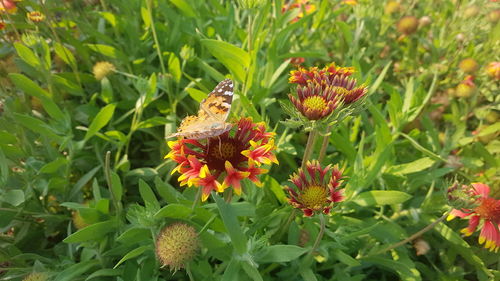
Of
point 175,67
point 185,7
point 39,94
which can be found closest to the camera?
point 39,94

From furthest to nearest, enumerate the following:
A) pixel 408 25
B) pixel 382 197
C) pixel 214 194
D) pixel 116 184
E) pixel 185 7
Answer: pixel 408 25
pixel 185 7
pixel 382 197
pixel 116 184
pixel 214 194

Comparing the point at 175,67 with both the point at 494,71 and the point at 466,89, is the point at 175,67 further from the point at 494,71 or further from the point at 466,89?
the point at 494,71

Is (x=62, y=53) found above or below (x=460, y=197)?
above

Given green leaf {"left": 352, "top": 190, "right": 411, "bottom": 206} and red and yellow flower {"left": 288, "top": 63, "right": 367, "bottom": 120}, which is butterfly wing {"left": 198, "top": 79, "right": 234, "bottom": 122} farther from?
green leaf {"left": 352, "top": 190, "right": 411, "bottom": 206}

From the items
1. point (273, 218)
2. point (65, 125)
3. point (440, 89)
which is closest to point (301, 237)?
point (273, 218)

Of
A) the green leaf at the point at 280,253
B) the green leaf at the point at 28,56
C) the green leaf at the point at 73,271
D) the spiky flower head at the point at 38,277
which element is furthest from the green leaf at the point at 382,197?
the green leaf at the point at 28,56

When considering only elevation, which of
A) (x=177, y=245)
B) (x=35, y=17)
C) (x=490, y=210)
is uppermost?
(x=35, y=17)

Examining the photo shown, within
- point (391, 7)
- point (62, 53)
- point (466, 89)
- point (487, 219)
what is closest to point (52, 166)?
point (62, 53)

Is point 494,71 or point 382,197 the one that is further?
point 494,71
